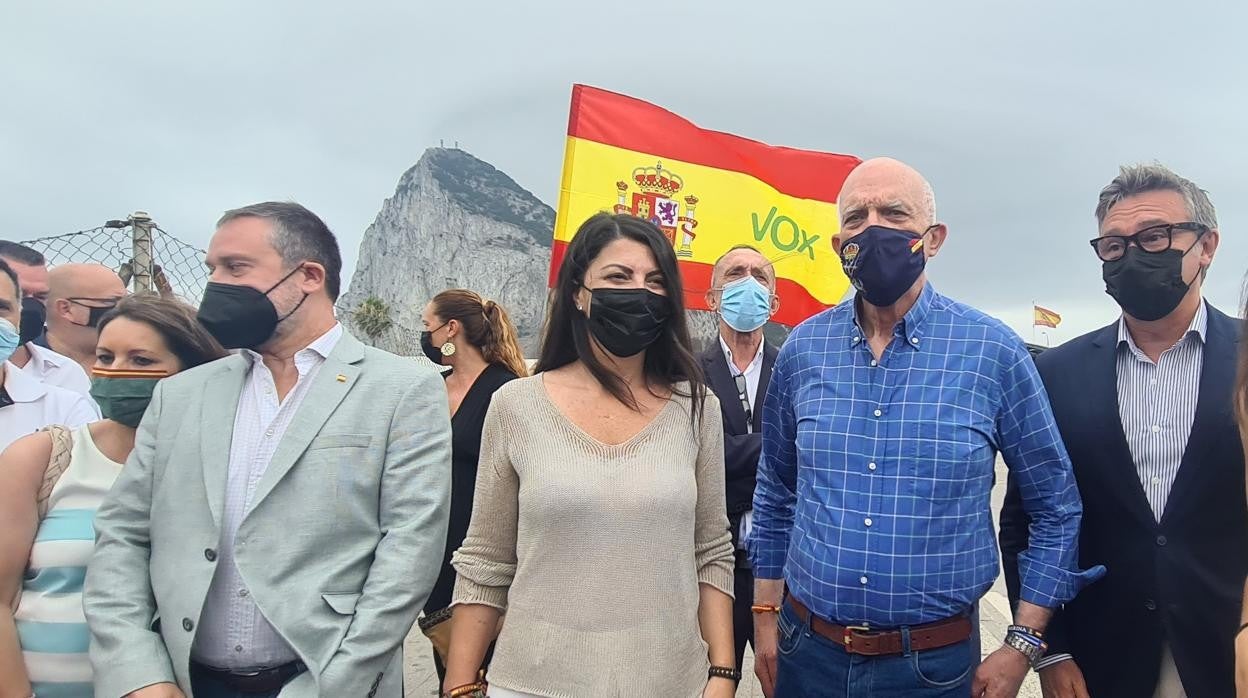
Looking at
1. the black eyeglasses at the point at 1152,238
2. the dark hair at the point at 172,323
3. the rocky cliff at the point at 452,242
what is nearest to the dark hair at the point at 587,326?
the dark hair at the point at 172,323

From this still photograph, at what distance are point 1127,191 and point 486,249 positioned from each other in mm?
101582

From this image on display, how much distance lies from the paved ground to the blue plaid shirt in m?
1.84

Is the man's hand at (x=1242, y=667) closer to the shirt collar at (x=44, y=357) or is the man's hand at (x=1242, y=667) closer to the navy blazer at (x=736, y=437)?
the navy blazer at (x=736, y=437)

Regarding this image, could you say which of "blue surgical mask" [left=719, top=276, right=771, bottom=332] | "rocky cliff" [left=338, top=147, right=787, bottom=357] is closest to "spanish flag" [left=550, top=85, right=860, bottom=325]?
"blue surgical mask" [left=719, top=276, right=771, bottom=332]

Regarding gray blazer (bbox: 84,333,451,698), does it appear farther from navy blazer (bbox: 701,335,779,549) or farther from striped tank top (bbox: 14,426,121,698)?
navy blazer (bbox: 701,335,779,549)

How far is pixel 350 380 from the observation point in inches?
81.0

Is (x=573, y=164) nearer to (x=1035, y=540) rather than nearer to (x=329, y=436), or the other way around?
(x=329, y=436)

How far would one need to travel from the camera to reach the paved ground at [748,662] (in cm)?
392

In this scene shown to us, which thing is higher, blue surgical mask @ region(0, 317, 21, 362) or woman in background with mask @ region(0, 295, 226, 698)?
blue surgical mask @ region(0, 317, 21, 362)

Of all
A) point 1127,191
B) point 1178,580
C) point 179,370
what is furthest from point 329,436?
point 1127,191

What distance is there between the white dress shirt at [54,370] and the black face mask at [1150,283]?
15.0 ft

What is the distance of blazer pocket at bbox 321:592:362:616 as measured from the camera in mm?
1847

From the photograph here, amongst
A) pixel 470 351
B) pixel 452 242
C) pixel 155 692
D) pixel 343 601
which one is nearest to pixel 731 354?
pixel 470 351

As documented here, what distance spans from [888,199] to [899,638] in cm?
131
